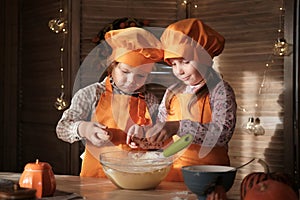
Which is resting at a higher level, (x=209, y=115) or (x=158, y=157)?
(x=209, y=115)

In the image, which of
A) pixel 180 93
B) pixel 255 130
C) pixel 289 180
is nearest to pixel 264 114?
pixel 255 130

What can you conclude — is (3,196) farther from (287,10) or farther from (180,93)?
(287,10)

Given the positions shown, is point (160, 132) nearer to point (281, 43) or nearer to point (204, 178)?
point (204, 178)

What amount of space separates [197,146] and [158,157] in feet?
0.99

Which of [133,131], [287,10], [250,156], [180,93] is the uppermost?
[287,10]

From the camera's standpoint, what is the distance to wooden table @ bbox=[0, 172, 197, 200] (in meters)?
1.50

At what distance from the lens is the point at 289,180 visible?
1.25 meters

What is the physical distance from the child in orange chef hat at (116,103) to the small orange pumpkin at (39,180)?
436mm

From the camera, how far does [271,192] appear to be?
121 centimetres

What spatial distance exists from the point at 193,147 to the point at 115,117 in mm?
389

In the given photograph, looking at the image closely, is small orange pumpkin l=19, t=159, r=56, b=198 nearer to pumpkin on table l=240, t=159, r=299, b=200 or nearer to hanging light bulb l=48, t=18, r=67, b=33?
pumpkin on table l=240, t=159, r=299, b=200

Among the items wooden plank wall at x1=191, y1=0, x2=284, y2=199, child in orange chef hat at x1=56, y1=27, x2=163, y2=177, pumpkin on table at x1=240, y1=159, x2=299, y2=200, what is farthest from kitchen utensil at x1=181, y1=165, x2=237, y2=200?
wooden plank wall at x1=191, y1=0, x2=284, y2=199

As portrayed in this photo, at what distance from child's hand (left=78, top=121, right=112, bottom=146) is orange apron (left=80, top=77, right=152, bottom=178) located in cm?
15

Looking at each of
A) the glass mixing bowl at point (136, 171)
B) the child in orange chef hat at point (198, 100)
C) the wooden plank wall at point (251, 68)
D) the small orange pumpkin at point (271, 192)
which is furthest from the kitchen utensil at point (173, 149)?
the wooden plank wall at point (251, 68)
